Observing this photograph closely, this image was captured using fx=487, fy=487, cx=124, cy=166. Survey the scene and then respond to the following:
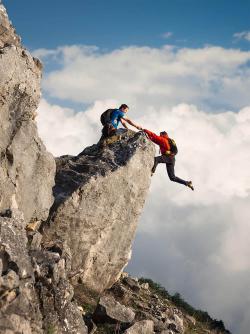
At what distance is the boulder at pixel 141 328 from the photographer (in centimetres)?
1978

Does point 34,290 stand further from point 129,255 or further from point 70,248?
point 129,255

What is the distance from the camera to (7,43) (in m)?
22.3

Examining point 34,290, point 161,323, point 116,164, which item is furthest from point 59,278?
point 116,164

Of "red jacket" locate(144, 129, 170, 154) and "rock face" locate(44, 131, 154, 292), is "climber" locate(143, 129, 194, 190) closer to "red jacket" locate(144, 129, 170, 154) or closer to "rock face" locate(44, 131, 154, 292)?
"red jacket" locate(144, 129, 170, 154)

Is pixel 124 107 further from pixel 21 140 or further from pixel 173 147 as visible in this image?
pixel 21 140

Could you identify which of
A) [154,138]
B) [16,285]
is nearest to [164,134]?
[154,138]

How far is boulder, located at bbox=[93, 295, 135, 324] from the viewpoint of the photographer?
20569 mm

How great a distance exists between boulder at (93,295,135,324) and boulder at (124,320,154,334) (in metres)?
0.66

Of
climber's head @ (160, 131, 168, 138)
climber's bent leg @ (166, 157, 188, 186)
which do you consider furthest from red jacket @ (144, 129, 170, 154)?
climber's bent leg @ (166, 157, 188, 186)

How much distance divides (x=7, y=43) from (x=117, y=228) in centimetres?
1110

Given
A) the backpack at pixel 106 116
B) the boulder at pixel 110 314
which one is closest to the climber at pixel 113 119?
the backpack at pixel 106 116

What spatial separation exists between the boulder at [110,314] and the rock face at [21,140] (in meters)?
4.97

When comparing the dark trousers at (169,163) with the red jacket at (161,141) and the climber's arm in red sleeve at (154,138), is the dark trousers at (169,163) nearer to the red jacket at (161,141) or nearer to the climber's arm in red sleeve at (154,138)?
the red jacket at (161,141)

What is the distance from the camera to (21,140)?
821 inches
